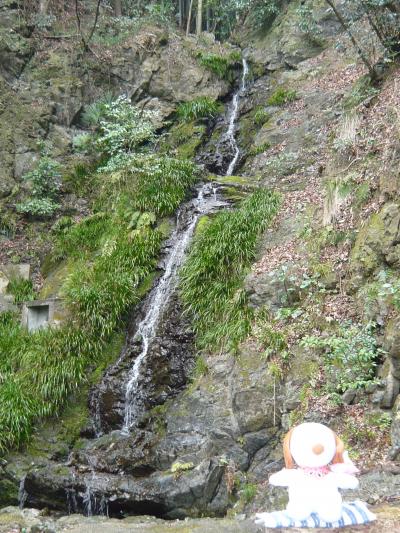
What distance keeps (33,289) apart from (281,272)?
5.59 meters

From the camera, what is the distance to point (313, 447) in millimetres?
2469

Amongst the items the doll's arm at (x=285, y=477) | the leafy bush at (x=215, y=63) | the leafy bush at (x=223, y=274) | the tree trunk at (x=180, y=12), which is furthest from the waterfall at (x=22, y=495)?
the tree trunk at (x=180, y=12)

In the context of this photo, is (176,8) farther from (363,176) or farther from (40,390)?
(40,390)

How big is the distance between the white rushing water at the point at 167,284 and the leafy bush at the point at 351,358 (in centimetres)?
309

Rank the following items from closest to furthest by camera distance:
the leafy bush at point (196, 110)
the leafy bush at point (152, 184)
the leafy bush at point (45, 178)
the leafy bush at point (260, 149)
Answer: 1. the leafy bush at point (152, 184)
2. the leafy bush at point (45, 178)
3. the leafy bush at point (260, 149)
4. the leafy bush at point (196, 110)

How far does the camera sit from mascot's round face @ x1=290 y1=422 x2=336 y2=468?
2469mm

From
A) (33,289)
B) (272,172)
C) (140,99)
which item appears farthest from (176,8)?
(33,289)

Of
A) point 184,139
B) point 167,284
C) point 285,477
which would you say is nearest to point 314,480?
point 285,477

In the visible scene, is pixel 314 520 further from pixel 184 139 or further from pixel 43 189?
pixel 184 139

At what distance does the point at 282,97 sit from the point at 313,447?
43.2ft

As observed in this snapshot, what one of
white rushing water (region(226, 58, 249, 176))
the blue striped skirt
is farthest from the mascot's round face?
white rushing water (region(226, 58, 249, 176))

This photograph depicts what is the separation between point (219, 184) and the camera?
437 inches

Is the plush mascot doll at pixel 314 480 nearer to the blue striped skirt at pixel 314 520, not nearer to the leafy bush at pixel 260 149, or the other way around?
the blue striped skirt at pixel 314 520

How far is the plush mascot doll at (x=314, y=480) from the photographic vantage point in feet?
8.11
